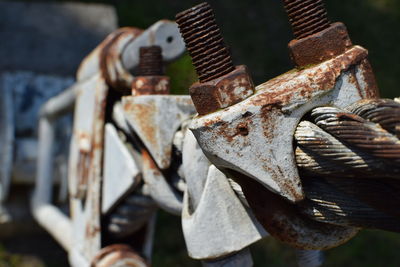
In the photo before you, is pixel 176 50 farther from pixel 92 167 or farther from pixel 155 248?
pixel 155 248

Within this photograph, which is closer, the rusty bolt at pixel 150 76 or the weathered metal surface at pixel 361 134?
the weathered metal surface at pixel 361 134

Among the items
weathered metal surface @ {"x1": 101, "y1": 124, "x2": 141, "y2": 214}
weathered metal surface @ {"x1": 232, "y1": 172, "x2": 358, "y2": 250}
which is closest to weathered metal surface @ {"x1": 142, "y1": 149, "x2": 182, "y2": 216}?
weathered metal surface @ {"x1": 101, "y1": 124, "x2": 141, "y2": 214}

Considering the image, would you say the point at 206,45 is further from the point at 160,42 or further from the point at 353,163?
the point at 160,42

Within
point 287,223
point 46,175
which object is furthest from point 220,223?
point 46,175

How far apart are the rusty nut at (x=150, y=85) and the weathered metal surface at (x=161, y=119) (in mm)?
33

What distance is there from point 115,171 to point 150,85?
23 cm

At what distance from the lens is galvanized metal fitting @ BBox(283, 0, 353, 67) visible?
2.74ft

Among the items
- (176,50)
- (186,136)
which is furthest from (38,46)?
(186,136)

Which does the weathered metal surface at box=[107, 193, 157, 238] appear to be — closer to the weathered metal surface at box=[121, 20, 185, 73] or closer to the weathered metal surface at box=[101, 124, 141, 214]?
the weathered metal surface at box=[101, 124, 141, 214]

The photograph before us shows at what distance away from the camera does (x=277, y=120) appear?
825 mm

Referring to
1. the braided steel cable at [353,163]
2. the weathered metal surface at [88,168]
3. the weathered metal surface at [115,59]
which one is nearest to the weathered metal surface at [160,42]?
the weathered metal surface at [115,59]

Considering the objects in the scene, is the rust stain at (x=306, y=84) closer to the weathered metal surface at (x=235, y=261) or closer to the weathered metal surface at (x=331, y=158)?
the weathered metal surface at (x=331, y=158)

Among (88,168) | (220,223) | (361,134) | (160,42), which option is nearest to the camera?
(361,134)

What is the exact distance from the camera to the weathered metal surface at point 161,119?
1.22m
